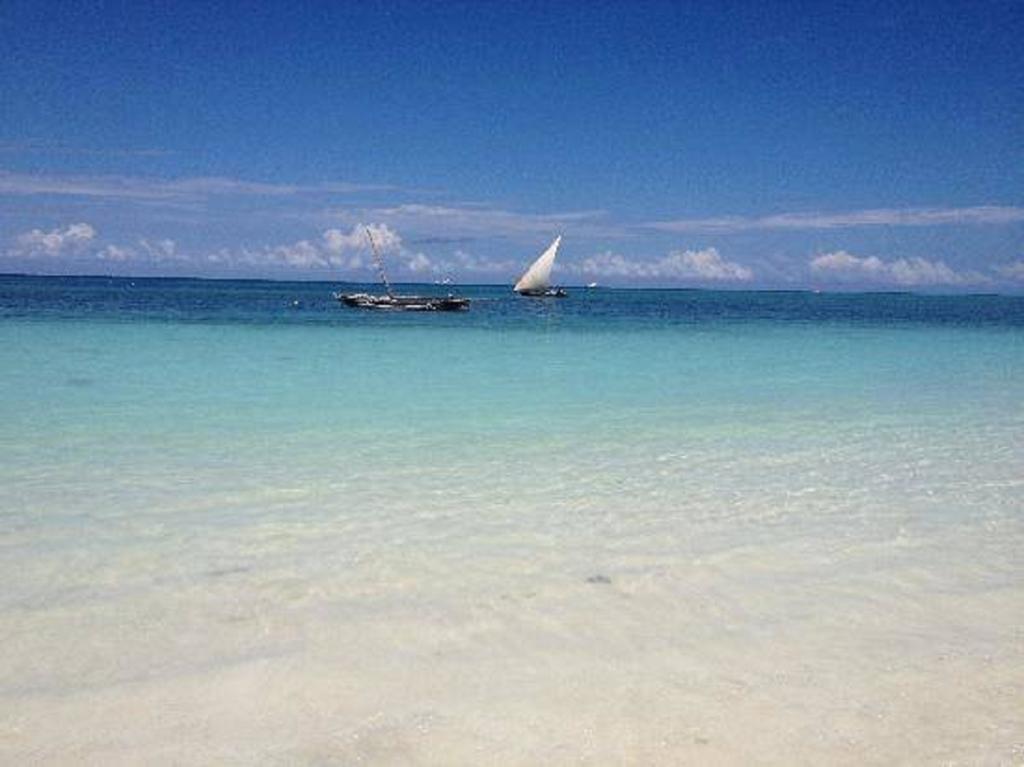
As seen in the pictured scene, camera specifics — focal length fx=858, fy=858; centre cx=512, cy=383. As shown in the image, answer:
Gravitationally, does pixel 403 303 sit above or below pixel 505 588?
above

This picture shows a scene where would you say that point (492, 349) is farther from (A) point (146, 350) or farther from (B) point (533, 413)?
(B) point (533, 413)

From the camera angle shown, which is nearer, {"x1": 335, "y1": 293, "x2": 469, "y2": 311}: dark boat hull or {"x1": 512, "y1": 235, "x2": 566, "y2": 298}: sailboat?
{"x1": 335, "y1": 293, "x2": 469, "y2": 311}: dark boat hull

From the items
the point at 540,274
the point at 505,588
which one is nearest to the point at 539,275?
the point at 540,274

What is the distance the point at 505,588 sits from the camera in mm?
5449

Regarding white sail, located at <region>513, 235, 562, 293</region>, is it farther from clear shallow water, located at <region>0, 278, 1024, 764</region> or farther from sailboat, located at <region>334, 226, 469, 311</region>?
clear shallow water, located at <region>0, 278, 1024, 764</region>

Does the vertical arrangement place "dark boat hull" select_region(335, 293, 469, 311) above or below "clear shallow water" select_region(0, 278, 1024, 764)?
above

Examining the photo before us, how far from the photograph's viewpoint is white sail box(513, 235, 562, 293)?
80.0 meters

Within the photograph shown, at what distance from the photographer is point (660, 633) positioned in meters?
4.80

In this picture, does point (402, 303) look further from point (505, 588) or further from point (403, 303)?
point (505, 588)

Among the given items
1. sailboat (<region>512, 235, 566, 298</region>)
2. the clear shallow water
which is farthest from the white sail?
the clear shallow water

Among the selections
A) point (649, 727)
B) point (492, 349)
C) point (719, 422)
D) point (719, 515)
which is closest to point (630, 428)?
point (719, 422)

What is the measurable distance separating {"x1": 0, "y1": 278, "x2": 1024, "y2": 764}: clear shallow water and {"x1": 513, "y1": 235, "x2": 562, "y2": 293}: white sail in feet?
223

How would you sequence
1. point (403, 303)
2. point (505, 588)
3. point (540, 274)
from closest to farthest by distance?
point (505, 588), point (403, 303), point (540, 274)

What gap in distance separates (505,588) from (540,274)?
79446mm
